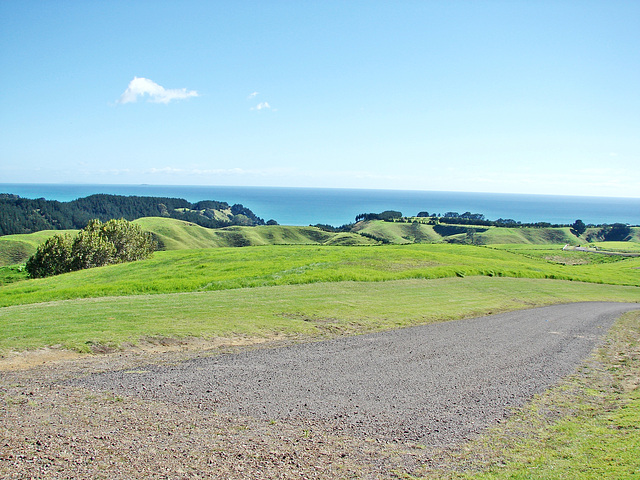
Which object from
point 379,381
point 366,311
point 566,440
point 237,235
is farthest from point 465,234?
point 566,440

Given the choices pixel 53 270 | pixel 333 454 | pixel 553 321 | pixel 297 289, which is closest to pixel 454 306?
pixel 553 321

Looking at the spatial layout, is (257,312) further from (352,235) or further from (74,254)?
(352,235)

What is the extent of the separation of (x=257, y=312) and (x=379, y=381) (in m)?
8.90

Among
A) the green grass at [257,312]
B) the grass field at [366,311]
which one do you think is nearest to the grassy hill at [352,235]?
the grass field at [366,311]

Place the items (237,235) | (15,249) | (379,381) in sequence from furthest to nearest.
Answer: (237,235) → (15,249) → (379,381)

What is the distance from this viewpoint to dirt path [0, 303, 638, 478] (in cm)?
652

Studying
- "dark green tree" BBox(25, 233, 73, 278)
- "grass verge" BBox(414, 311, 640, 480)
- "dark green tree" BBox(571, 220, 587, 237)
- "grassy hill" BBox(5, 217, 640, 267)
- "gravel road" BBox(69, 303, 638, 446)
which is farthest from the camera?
"dark green tree" BBox(571, 220, 587, 237)

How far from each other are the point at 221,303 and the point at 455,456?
49.3ft

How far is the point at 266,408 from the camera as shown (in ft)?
28.7

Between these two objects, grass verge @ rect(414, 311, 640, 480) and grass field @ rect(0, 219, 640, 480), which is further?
grass field @ rect(0, 219, 640, 480)

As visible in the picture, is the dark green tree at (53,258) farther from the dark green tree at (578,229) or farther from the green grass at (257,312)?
the dark green tree at (578,229)

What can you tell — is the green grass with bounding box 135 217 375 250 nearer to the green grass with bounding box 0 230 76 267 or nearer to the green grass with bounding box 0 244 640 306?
the green grass with bounding box 0 230 76 267

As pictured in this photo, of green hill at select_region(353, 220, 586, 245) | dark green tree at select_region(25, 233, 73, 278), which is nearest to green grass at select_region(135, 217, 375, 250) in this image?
green hill at select_region(353, 220, 586, 245)

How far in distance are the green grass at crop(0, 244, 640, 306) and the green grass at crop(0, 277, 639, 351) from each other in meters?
2.91
